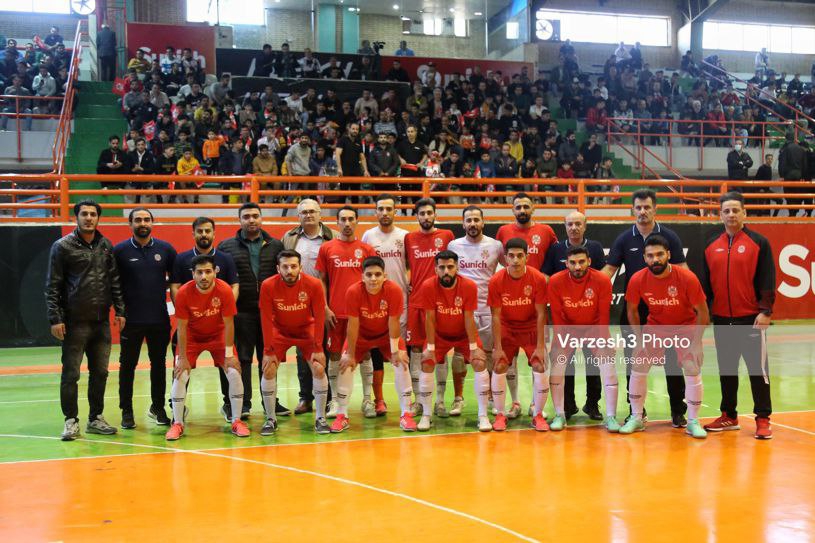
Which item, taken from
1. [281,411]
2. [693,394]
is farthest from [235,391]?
[693,394]

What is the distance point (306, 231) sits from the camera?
915cm

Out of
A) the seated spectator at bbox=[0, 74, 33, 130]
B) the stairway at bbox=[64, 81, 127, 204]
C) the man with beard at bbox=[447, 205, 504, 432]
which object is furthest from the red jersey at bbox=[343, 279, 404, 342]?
the seated spectator at bbox=[0, 74, 33, 130]

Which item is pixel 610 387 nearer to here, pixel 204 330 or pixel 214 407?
pixel 204 330

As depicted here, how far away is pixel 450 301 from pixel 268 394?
2088 millimetres

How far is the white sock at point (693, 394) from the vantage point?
7832 mm

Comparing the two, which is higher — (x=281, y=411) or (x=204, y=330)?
(x=204, y=330)

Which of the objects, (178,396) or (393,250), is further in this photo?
(393,250)

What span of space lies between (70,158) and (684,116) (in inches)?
766

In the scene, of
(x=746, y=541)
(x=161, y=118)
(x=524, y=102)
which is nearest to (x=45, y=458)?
(x=746, y=541)

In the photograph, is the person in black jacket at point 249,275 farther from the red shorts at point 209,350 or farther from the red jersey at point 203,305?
the red jersey at point 203,305

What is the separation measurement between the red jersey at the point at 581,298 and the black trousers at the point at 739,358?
45.3 inches

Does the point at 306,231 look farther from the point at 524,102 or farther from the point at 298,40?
the point at 298,40

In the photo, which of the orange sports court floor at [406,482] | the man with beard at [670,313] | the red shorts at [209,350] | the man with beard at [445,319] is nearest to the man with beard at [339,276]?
the orange sports court floor at [406,482]

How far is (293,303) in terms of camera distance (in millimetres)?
8211
